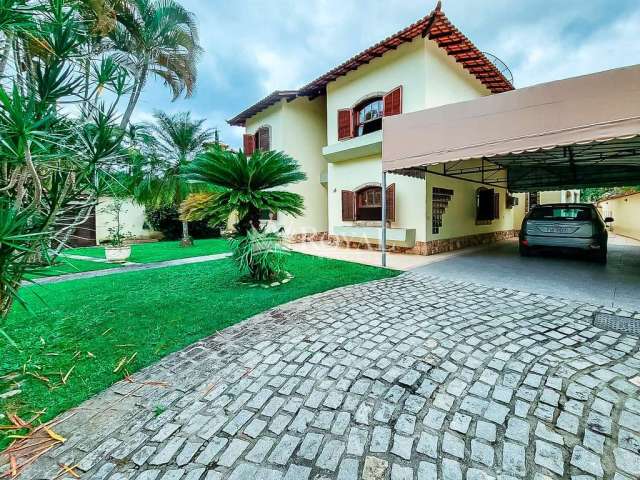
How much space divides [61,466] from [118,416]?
435mm

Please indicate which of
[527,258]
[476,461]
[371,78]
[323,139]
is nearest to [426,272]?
[527,258]

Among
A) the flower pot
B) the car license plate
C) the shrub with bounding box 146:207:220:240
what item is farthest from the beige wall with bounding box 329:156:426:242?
the shrub with bounding box 146:207:220:240

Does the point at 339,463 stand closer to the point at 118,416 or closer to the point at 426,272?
the point at 118,416

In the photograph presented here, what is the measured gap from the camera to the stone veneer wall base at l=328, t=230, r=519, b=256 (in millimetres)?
9406

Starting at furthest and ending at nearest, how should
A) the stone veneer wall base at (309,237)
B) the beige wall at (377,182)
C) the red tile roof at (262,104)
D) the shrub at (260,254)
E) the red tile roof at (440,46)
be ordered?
the stone veneer wall base at (309,237) < the red tile roof at (262,104) < the beige wall at (377,182) < the red tile roof at (440,46) < the shrub at (260,254)

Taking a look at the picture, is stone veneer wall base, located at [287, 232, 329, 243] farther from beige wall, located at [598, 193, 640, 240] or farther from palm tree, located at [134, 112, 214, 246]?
beige wall, located at [598, 193, 640, 240]

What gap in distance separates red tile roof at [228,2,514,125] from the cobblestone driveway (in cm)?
824

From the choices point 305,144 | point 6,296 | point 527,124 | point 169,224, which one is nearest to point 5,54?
point 6,296

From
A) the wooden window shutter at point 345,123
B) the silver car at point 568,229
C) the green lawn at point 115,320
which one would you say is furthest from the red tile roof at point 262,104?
the silver car at point 568,229

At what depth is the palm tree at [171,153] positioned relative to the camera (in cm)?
1280

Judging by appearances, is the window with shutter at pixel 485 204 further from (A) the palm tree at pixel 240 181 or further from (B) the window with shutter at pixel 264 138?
(B) the window with shutter at pixel 264 138

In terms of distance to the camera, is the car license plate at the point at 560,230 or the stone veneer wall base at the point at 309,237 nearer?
the car license plate at the point at 560,230

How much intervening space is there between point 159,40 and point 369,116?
8.18m

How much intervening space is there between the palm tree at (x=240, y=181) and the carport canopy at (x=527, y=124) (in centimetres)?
276
